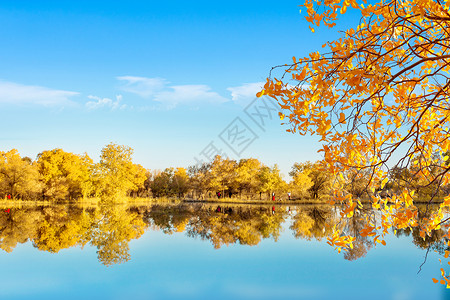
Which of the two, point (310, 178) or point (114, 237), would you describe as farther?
point (310, 178)

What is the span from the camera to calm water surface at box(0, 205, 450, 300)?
25.1 feet

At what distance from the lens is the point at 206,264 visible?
972cm

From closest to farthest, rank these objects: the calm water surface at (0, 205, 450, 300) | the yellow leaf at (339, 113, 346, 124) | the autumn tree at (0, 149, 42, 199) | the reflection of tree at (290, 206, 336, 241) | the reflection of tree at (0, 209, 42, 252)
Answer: the yellow leaf at (339, 113, 346, 124) → the calm water surface at (0, 205, 450, 300) → the reflection of tree at (0, 209, 42, 252) → the reflection of tree at (290, 206, 336, 241) → the autumn tree at (0, 149, 42, 199)

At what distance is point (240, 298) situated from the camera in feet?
24.1

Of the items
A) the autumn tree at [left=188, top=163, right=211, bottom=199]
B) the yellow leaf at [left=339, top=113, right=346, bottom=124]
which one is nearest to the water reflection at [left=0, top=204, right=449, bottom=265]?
the yellow leaf at [left=339, top=113, right=346, bottom=124]

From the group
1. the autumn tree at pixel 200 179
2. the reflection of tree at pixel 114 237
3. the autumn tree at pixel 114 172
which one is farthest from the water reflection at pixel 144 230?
the autumn tree at pixel 200 179

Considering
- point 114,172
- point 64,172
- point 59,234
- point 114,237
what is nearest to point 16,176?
point 64,172

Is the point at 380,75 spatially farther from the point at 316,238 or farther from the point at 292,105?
the point at 316,238

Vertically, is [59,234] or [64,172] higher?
[64,172]

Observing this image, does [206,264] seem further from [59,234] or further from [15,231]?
[15,231]

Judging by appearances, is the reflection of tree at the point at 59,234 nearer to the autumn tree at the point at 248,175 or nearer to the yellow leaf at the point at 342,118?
the yellow leaf at the point at 342,118

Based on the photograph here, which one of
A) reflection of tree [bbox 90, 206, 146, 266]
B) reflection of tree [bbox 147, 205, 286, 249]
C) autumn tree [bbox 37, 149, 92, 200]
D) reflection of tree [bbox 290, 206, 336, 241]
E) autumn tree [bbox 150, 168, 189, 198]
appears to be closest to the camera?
reflection of tree [bbox 90, 206, 146, 266]

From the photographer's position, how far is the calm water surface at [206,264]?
7656 mm

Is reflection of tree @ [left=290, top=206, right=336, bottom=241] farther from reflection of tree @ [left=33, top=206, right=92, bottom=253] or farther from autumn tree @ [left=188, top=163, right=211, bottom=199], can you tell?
autumn tree @ [left=188, top=163, right=211, bottom=199]
